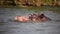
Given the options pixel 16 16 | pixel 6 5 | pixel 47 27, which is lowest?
pixel 47 27

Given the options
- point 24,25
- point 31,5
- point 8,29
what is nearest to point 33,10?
point 31,5

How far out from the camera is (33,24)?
1786 millimetres

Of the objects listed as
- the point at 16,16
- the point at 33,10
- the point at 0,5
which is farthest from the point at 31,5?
the point at 0,5

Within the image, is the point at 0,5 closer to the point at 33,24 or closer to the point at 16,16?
the point at 16,16

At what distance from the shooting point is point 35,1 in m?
1.82

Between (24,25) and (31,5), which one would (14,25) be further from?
(31,5)

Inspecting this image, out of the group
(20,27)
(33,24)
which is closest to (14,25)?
(20,27)

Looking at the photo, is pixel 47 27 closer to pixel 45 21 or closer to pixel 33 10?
pixel 45 21

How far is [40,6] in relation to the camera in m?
1.82

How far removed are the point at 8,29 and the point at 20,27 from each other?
0.11 metres

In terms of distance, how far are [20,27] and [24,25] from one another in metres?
0.04

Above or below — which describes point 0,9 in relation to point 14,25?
above

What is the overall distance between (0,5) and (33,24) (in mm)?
357

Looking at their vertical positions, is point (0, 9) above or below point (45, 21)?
above
